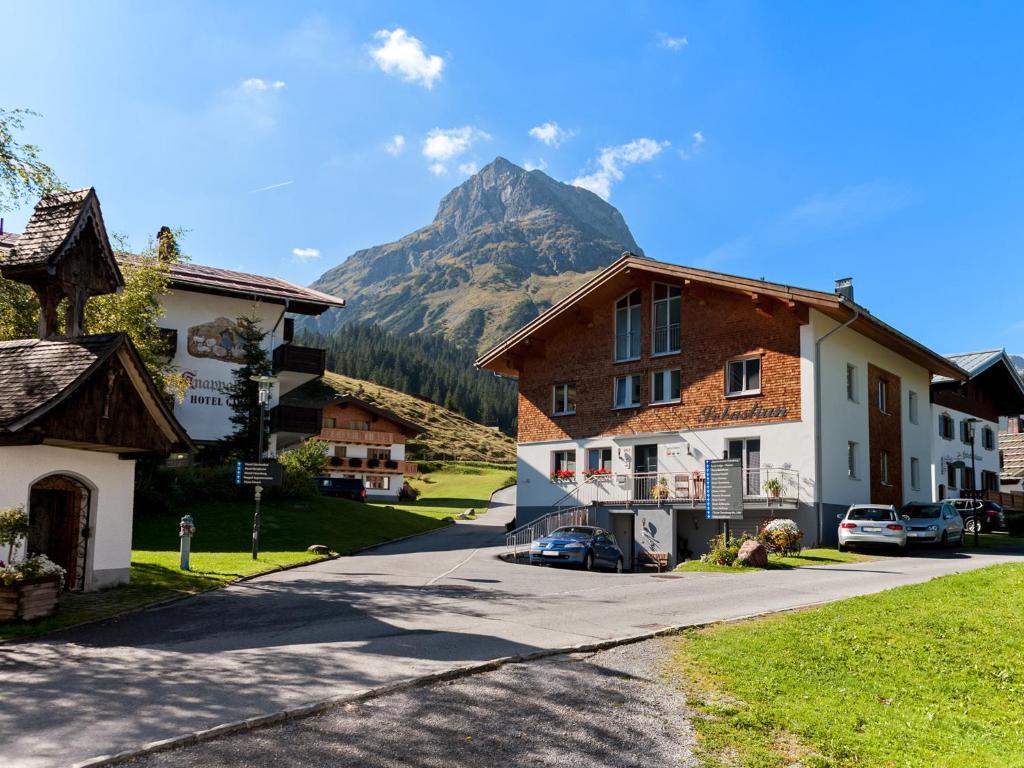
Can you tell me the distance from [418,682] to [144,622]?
644 cm

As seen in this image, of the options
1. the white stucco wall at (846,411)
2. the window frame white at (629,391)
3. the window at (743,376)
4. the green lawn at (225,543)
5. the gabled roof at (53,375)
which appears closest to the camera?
the gabled roof at (53,375)

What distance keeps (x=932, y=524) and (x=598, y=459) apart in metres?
13.6

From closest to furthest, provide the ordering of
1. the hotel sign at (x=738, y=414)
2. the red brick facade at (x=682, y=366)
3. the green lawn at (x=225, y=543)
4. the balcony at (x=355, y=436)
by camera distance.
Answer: the green lawn at (x=225, y=543) < the hotel sign at (x=738, y=414) < the red brick facade at (x=682, y=366) < the balcony at (x=355, y=436)

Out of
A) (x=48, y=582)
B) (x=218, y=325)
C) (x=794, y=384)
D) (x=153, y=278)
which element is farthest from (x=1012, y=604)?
(x=218, y=325)

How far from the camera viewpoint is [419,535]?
3631cm

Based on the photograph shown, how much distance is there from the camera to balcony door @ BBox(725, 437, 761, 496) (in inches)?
1260

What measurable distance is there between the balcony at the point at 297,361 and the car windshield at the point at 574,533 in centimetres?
1978

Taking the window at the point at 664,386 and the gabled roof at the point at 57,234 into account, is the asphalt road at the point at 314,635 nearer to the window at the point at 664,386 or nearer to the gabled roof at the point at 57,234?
the gabled roof at the point at 57,234

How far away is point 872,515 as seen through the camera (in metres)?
27.6

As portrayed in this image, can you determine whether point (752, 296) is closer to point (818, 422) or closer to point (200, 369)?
point (818, 422)

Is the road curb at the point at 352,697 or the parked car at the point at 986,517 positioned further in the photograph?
the parked car at the point at 986,517

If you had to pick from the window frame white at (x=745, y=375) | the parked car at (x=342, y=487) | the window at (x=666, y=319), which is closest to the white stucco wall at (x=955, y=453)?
the window frame white at (x=745, y=375)

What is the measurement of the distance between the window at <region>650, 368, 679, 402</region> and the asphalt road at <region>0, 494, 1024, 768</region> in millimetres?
13489

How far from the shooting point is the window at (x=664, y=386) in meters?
35.3
